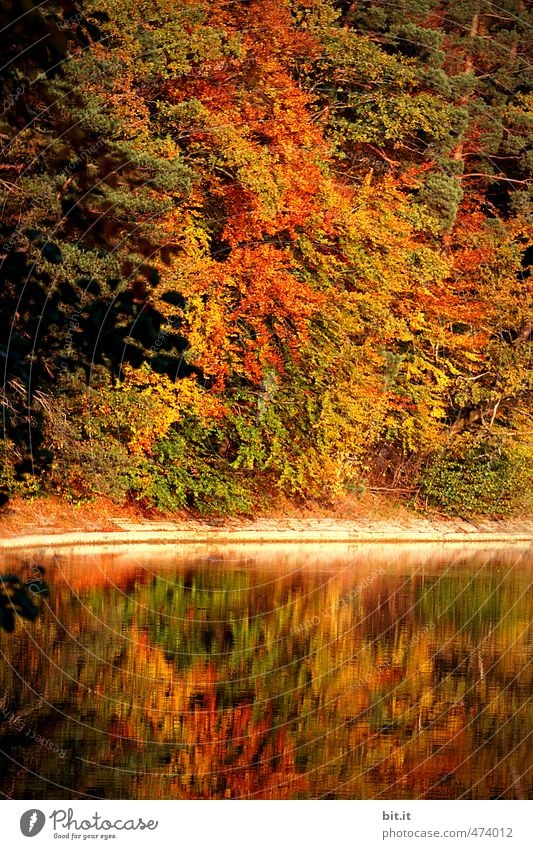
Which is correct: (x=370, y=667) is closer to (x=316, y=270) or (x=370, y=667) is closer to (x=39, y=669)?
(x=39, y=669)

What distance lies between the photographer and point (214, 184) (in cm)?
3706

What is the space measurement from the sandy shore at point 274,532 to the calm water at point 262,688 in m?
4.22

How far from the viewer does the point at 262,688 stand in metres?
16.9

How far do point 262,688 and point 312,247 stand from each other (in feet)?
81.8
